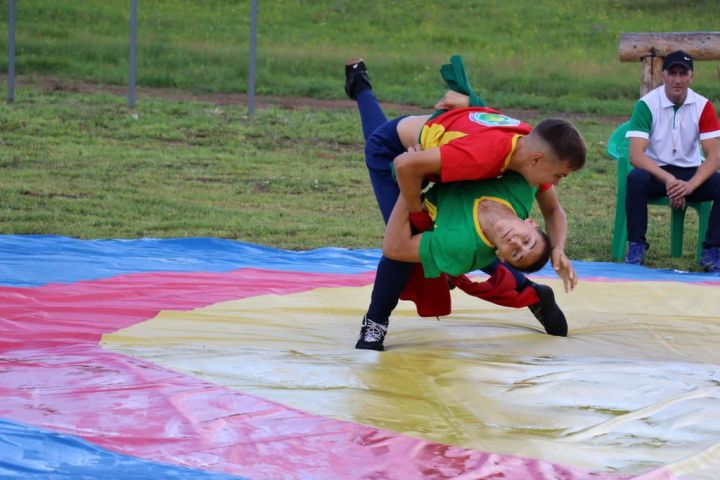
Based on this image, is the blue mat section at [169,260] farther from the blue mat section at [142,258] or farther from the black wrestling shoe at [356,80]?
the black wrestling shoe at [356,80]

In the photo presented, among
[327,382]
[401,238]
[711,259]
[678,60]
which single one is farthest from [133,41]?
[327,382]

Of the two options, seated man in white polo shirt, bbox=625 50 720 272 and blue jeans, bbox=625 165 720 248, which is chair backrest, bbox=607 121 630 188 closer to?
seated man in white polo shirt, bbox=625 50 720 272

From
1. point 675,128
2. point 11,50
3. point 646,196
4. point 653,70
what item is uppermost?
point 653,70

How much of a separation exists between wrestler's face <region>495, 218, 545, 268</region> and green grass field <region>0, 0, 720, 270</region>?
3525 millimetres

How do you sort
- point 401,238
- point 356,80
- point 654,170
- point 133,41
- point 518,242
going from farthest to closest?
point 133,41 → point 654,170 → point 356,80 → point 401,238 → point 518,242

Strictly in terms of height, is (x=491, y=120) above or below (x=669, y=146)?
above

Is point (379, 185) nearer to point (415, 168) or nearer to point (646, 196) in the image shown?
point (415, 168)

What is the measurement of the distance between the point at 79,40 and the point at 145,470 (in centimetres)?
1705

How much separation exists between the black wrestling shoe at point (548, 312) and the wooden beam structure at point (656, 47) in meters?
4.36

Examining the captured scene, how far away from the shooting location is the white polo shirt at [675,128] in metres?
7.16

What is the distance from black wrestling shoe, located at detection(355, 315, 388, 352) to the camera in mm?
4176

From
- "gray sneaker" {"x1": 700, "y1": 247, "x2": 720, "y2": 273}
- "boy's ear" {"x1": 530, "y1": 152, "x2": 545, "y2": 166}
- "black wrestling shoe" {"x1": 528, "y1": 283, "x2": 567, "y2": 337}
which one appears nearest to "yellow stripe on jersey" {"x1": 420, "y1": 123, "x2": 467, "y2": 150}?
"boy's ear" {"x1": 530, "y1": 152, "x2": 545, "y2": 166}

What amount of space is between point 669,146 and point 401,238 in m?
3.63

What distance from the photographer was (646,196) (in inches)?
278
